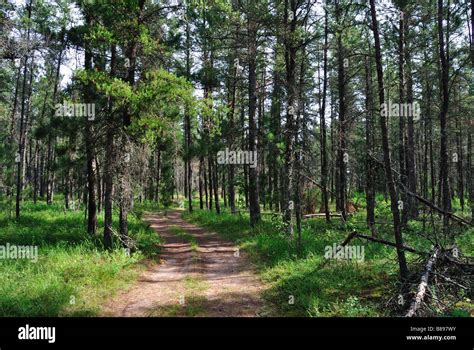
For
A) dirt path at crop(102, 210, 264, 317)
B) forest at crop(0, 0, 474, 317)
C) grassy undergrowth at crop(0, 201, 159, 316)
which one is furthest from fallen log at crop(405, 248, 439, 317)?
grassy undergrowth at crop(0, 201, 159, 316)

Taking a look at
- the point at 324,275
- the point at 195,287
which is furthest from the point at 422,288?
the point at 195,287

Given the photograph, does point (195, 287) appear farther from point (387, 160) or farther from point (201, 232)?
point (201, 232)

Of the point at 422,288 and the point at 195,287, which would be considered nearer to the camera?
the point at 422,288

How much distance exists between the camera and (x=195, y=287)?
30.7 ft

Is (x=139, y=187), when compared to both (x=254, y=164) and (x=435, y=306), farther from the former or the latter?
(x=435, y=306)

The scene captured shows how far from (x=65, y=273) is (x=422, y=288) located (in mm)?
8055

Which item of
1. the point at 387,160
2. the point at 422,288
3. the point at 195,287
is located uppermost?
the point at 387,160

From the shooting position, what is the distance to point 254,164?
56.2 ft

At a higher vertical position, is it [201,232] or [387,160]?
[387,160]

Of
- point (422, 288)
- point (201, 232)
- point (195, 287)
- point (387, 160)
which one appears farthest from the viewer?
point (201, 232)

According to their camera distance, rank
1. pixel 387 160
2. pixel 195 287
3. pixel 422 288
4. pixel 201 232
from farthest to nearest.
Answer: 1. pixel 201 232
2. pixel 195 287
3. pixel 387 160
4. pixel 422 288

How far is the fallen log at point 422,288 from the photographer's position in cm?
614

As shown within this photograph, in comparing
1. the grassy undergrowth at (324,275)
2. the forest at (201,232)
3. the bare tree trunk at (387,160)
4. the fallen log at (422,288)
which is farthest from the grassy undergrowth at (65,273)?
the bare tree trunk at (387,160)
